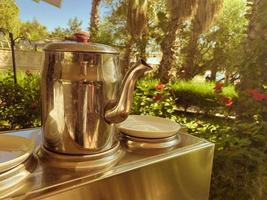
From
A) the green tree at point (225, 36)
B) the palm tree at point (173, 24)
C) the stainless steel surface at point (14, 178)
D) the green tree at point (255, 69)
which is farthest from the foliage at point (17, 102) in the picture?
the green tree at point (225, 36)

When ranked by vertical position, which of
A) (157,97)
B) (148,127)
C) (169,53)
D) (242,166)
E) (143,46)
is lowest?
(242,166)

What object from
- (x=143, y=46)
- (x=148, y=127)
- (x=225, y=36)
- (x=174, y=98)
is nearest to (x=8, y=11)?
(x=174, y=98)

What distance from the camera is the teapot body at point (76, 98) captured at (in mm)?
534

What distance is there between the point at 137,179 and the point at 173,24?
370 cm

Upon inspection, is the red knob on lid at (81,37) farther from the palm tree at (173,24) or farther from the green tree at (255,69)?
the palm tree at (173,24)

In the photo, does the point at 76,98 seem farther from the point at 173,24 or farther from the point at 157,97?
the point at 173,24

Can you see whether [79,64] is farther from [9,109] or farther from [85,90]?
[9,109]

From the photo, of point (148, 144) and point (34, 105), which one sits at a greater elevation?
point (148, 144)

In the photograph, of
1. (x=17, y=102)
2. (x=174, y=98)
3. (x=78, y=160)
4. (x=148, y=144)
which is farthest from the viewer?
(x=174, y=98)

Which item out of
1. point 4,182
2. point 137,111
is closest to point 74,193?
point 4,182

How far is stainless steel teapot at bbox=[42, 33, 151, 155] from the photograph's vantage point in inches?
21.0

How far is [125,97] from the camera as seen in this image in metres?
0.61

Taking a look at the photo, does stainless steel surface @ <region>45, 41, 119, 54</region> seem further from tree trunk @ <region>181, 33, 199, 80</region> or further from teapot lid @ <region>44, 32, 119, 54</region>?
tree trunk @ <region>181, 33, 199, 80</region>

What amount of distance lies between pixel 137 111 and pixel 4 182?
1.88 m
